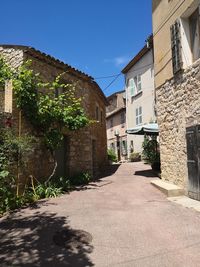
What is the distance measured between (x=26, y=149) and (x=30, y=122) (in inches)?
75.5

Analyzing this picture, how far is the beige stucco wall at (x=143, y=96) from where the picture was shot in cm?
2300

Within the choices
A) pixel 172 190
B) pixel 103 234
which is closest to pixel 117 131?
pixel 172 190

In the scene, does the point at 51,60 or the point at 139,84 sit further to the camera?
the point at 139,84

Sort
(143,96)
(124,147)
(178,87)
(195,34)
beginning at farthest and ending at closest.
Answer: (124,147) < (143,96) < (178,87) < (195,34)

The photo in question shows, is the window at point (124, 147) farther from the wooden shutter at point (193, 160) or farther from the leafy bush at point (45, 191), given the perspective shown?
the wooden shutter at point (193, 160)

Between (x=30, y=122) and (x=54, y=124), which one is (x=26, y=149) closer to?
(x=30, y=122)

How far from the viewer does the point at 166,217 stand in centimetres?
767

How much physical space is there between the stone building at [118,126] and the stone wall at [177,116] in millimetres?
18883

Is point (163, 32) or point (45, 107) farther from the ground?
point (163, 32)

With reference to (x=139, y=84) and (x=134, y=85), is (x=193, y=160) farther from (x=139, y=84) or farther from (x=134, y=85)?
(x=134, y=85)

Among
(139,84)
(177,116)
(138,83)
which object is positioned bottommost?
(177,116)

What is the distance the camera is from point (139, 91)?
82.1ft

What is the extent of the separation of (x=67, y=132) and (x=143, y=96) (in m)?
11.9

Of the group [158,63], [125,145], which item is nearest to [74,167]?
[158,63]
